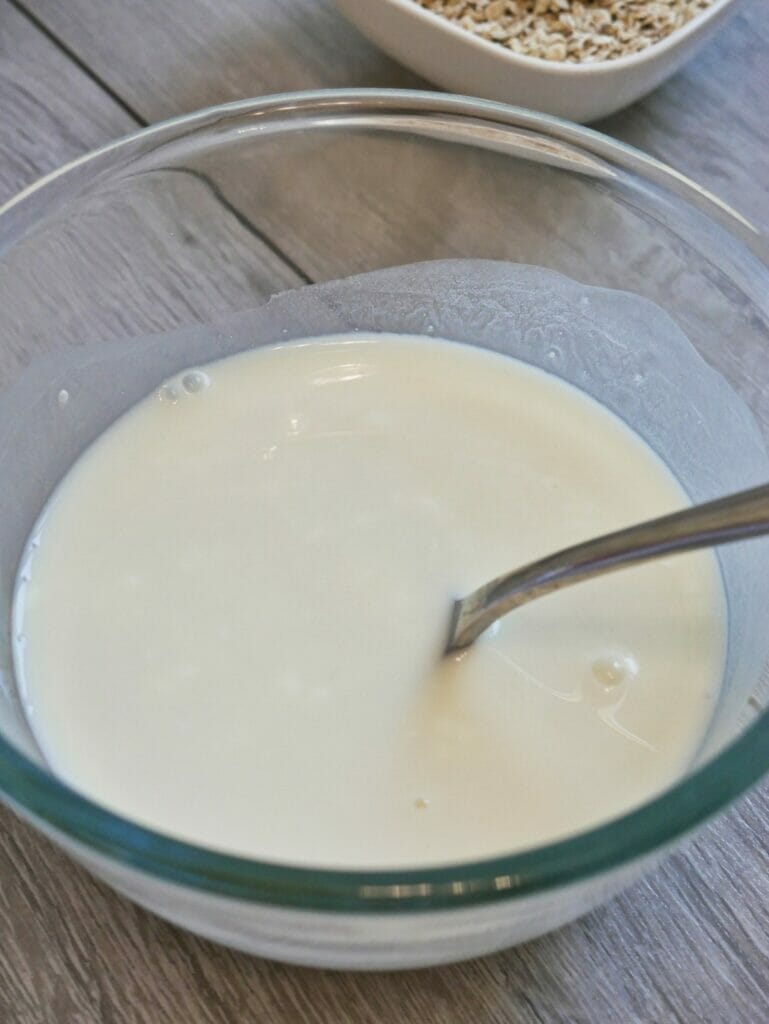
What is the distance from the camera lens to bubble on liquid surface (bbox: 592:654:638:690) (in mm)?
742

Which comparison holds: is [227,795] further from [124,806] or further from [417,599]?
[417,599]

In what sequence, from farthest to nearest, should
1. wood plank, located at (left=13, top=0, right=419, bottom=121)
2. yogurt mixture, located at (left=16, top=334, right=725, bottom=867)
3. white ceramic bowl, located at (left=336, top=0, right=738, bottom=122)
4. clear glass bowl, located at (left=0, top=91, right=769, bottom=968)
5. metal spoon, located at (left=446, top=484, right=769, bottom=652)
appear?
wood plank, located at (left=13, top=0, right=419, bottom=121) → white ceramic bowl, located at (left=336, top=0, right=738, bottom=122) → clear glass bowl, located at (left=0, top=91, right=769, bottom=968) → yogurt mixture, located at (left=16, top=334, right=725, bottom=867) → metal spoon, located at (left=446, top=484, right=769, bottom=652)

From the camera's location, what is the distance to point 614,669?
75 cm

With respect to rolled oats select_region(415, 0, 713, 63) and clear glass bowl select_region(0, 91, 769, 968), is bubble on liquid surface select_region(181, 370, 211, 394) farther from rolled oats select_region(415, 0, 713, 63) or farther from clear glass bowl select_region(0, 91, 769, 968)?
rolled oats select_region(415, 0, 713, 63)

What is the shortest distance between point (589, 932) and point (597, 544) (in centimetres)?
21

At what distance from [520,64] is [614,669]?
512 millimetres

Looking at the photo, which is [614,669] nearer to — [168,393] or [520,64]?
[168,393]

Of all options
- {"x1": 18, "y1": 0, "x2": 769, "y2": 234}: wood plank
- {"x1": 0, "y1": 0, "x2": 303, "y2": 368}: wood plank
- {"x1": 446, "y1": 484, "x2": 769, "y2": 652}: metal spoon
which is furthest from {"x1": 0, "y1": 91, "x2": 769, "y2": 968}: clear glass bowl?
{"x1": 18, "y1": 0, "x2": 769, "y2": 234}: wood plank

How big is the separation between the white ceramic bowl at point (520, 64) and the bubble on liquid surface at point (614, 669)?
0.49m

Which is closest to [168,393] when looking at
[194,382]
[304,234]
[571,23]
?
[194,382]

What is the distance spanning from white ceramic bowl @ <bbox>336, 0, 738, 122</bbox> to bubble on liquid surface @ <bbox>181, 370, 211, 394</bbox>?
13.8 inches

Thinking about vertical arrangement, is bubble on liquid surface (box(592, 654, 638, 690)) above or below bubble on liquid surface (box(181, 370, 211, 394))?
below

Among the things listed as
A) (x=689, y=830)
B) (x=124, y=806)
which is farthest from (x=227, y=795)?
(x=689, y=830)

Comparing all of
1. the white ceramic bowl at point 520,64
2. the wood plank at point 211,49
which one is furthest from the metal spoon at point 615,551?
the wood plank at point 211,49
